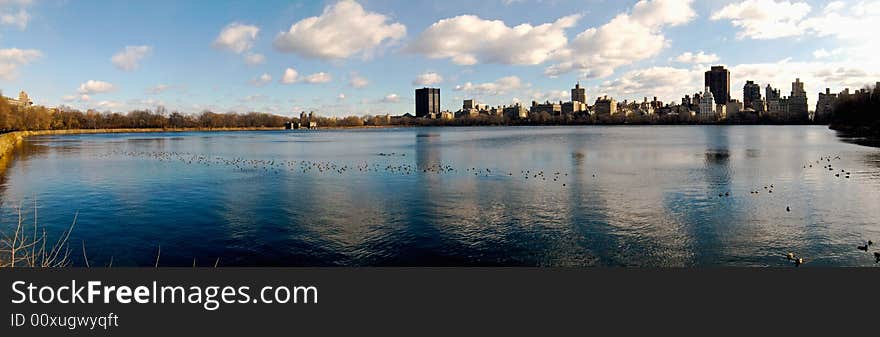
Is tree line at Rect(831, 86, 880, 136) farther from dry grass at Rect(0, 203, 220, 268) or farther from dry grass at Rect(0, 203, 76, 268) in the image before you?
dry grass at Rect(0, 203, 76, 268)

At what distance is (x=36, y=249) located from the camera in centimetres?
1370

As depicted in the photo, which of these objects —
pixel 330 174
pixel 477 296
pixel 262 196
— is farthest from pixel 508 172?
pixel 477 296

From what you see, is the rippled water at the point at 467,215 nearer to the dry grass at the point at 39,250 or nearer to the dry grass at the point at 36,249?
the dry grass at the point at 39,250

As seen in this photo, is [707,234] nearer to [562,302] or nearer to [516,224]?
[516,224]

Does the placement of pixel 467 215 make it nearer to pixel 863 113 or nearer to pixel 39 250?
pixel 39 250

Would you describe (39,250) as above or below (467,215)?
below

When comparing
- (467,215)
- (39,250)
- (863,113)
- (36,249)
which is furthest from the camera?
(863,113)

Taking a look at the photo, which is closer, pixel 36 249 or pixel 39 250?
pixel 39 250

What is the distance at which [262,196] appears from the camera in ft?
72.6

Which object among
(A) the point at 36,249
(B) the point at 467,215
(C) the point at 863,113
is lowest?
(A) the point at 36,249

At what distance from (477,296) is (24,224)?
1656cm

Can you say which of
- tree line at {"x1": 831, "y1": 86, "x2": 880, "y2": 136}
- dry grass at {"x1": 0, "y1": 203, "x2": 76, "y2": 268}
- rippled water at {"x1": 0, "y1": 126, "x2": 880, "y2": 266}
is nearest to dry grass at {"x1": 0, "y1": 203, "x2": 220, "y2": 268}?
dry grass at {"x1": 0, "y1": 203, "x2": 76, "y2": 268}

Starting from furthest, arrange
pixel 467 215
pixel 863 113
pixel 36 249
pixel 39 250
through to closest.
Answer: pixel 863 113, pixel 467 215, pixel 36 249, pixel 39 250

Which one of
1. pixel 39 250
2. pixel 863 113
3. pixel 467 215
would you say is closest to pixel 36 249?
pixel 39 250
